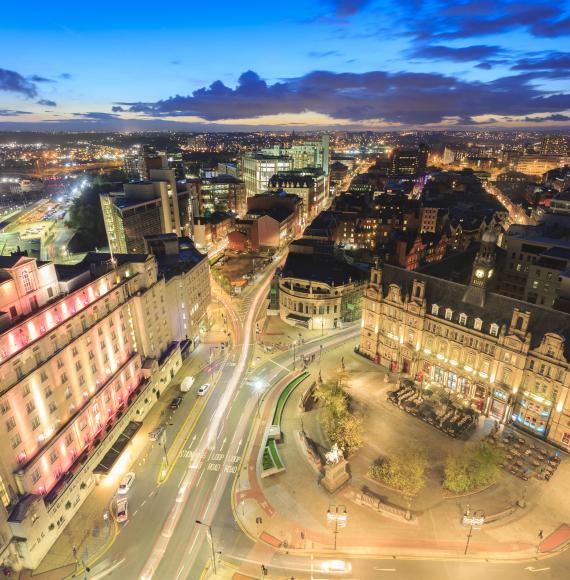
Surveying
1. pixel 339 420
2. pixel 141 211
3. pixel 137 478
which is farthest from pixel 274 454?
pixel 141 211

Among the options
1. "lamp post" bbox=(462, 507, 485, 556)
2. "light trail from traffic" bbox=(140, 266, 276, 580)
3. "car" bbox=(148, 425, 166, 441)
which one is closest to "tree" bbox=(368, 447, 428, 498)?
"lamp post" bbox=(462, 507, 485, 556)

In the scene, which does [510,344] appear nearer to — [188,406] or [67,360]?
[188,406]

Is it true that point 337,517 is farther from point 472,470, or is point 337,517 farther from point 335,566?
point 472,470

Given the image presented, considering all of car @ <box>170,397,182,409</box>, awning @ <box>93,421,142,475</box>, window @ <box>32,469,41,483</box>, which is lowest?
car @ <box>170,397,182,409</box>

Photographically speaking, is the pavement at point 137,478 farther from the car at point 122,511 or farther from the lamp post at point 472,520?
the lamp post at point 472,520

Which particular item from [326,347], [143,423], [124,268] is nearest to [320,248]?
[326,347]

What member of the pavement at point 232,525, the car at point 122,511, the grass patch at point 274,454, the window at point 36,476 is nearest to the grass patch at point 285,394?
the pavement at point 232,525

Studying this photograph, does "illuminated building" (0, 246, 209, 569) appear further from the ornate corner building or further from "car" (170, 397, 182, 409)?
the ornate corner building
